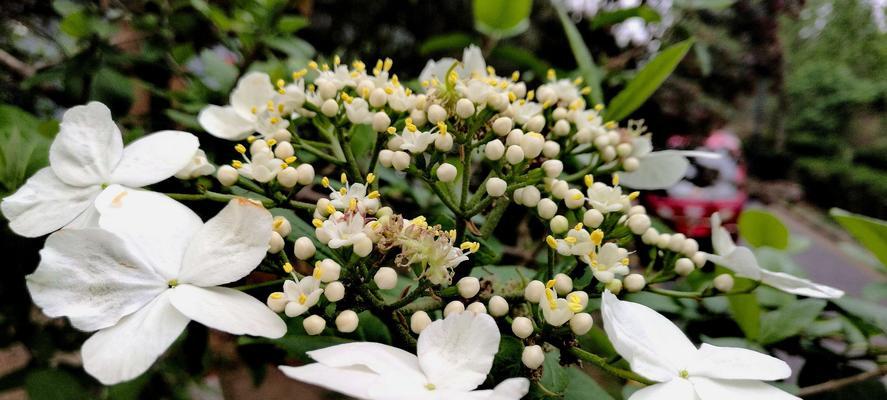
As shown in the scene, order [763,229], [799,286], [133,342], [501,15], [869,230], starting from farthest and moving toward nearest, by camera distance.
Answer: [501,15] → [763,229] → [869,230] → [799,286] → [133,342]

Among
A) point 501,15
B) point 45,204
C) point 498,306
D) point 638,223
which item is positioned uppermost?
point 501,15

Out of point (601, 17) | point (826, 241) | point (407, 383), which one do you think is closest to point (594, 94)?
point (601, 17)

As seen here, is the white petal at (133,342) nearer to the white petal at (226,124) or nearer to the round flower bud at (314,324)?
the round flower bud at (314,324)

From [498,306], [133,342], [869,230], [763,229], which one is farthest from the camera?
[763,229]

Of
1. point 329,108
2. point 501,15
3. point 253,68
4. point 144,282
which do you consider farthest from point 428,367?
point 501,15

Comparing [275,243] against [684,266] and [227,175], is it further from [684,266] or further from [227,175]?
[684,266]

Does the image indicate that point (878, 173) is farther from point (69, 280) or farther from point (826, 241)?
point (69, 280)

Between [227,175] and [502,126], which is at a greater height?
[502,126]
